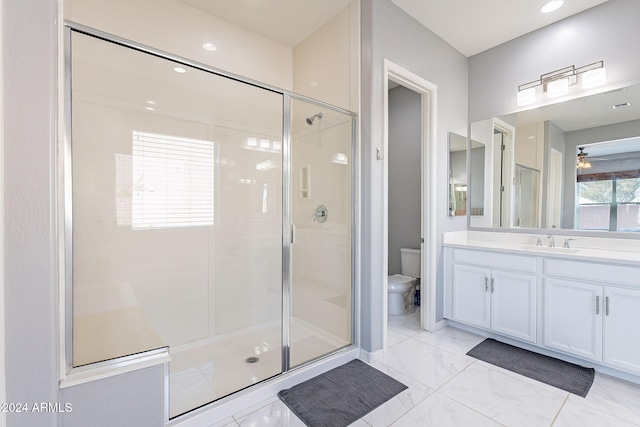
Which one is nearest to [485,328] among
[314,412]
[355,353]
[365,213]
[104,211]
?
[355,353]

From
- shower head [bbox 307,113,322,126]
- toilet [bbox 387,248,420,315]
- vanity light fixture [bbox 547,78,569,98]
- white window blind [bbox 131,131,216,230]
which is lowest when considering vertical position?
toilet [bbox 387,248,420,315]

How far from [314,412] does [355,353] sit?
0.72m

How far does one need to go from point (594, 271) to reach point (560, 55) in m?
1.88

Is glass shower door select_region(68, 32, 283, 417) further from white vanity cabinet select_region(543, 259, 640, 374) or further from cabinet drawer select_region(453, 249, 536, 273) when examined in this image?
white vanity cabinet select_region(543, 259, 640, 374)

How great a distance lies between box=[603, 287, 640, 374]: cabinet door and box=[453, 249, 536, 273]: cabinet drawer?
1.59 ft

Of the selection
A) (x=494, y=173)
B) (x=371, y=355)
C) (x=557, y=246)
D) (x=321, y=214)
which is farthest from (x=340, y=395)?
(x=494, y=173)

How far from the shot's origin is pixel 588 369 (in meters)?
2.13

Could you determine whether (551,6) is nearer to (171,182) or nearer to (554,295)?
(554,295)

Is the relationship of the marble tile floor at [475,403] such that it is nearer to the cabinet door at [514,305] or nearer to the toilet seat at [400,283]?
the cabinet door at [514,305]

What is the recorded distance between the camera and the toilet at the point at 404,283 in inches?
129

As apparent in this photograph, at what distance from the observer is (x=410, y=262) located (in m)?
3.59

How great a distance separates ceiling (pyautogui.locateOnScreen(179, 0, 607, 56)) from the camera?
7.72 ft

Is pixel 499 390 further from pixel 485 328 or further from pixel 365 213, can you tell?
pixel 365 213

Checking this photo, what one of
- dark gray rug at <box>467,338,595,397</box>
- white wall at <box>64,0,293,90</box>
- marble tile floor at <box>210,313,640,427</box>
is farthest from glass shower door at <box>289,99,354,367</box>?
dark gray rug at <box>467,338,595,397</box>
